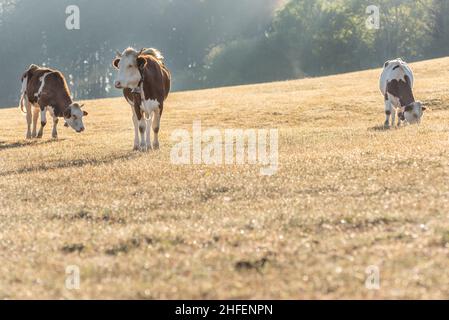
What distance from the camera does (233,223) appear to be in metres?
10.1

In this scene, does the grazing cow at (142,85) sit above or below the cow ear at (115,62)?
below

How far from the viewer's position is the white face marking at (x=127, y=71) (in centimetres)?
1982

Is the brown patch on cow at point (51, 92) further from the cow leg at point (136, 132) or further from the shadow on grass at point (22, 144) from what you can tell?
the cow leg at point (136, 132)

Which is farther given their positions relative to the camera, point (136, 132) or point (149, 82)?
point (136, 132)

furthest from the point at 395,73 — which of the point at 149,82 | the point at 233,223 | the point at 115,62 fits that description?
the point at 233,223

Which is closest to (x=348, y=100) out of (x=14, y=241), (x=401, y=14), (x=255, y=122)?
(x=255, y=122)

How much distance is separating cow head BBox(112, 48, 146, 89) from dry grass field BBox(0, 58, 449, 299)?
7.24ft

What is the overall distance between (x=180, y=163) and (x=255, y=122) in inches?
676

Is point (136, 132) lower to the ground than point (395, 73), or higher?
lower

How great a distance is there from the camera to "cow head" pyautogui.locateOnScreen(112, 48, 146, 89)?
65.1 ft

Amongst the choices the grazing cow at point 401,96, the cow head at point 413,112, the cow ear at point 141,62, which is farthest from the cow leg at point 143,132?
the cow head at point 413,112

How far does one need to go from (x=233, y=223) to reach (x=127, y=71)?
10.9m

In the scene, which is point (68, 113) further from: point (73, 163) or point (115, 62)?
point (73, 163)
